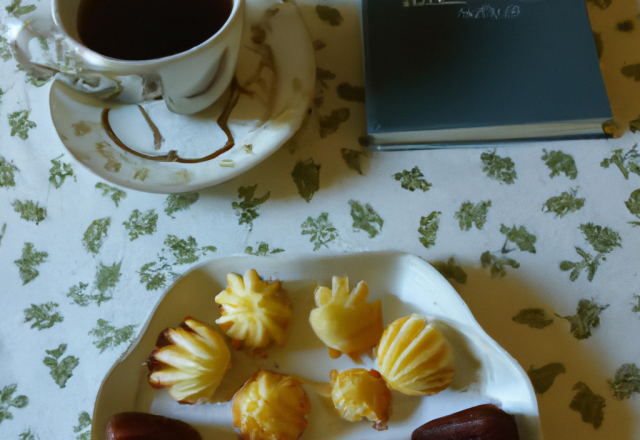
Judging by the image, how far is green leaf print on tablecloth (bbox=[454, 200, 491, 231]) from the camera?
1.50 feet

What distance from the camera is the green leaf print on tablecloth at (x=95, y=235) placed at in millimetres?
464

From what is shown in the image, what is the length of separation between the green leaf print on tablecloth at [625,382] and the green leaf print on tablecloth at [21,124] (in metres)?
0.59

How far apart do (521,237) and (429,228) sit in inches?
3.3

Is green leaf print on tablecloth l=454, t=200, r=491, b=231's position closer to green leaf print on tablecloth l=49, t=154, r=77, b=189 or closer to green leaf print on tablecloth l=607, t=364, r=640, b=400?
green leaf print on tablecloth l=607, t=364, r=640, b=400

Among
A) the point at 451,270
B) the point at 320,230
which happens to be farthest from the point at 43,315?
the point at 451,270

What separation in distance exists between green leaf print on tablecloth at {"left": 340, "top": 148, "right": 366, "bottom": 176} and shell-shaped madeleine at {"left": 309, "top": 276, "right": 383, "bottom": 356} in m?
0.13

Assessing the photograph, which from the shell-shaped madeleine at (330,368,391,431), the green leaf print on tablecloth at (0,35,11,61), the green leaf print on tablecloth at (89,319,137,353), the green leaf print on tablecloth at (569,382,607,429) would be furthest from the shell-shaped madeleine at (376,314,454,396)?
the green leaf print on tablecloth at (0,35,11,61)

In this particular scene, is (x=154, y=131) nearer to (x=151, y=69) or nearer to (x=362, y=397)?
(x=151, y=69)

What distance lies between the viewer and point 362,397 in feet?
1.21

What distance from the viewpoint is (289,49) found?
0.49 meters

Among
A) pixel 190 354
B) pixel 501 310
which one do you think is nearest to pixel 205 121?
pixel 190 354

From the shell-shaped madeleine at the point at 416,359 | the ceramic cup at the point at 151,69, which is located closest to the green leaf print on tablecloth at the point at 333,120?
the ceramic cup at the point at 151,69

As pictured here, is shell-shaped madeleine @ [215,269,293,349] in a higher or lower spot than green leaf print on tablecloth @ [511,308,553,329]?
higher

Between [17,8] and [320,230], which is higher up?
[17,8]
